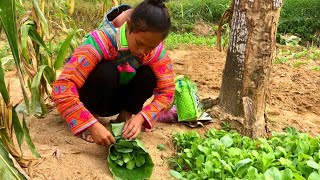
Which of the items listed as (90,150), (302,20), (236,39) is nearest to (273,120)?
(236,39)

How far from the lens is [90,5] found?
24.4ft

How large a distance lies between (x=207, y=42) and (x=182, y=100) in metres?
3.28

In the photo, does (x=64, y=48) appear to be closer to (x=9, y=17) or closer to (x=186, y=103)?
(x=186, y=103)

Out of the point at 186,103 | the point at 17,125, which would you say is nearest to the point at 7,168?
the point at 17,125

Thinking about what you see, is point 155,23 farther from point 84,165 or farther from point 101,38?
point 84,165

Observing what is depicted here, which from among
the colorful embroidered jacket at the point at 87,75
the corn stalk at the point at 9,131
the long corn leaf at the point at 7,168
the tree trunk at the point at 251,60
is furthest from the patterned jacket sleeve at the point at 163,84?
the long corn leaf at the point at 7,168

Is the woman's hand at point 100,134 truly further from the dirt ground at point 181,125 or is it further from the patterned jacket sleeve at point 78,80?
the dirt ground at point 181,125

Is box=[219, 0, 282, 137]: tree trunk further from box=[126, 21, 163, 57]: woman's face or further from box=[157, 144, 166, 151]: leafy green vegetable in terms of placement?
box=[126, 21, 163, 57]: woman's face

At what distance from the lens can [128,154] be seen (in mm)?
2182

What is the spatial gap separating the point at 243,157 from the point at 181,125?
2.42 ft

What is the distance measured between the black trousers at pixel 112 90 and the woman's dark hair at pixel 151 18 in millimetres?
339

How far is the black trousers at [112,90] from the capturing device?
2334mm

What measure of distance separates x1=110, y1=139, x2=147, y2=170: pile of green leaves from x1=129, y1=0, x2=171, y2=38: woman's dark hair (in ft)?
1.88

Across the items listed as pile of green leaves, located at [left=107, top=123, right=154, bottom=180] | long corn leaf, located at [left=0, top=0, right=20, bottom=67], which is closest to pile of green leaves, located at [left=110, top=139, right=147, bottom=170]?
pile of green leaves, located at [left=107, top=123, right=154, bottom=180]
